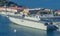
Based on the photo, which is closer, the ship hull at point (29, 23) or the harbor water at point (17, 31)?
the harbor water at point (17, 31)

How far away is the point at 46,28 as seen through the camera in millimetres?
14375

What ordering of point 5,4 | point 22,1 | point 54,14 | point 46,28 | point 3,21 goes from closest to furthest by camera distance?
point 46,28, point 3,21, point 54,14, point 5,4, point 22,1

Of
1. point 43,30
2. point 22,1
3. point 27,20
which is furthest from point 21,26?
point 22,1

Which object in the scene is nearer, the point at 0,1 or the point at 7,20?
the point at 7,20

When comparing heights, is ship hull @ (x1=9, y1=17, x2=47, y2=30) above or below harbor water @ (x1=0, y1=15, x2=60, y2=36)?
above

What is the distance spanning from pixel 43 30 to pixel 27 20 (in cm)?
154

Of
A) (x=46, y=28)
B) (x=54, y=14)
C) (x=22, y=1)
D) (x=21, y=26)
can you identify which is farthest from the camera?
(x=22, y=1)

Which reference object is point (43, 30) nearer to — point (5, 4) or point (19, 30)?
point (19, 30)

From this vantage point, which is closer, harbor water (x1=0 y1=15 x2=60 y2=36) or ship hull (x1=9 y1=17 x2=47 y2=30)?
harbor water (x1=0 y1=15 x2=60 y2=36)

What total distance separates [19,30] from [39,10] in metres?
5.12

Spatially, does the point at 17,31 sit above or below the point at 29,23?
below

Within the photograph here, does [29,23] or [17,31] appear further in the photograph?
[29,23]

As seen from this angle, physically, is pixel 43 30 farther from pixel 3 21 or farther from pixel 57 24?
pixel 3 21

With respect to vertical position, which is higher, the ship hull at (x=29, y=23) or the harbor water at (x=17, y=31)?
the ship hull at (x=29, y=23)
